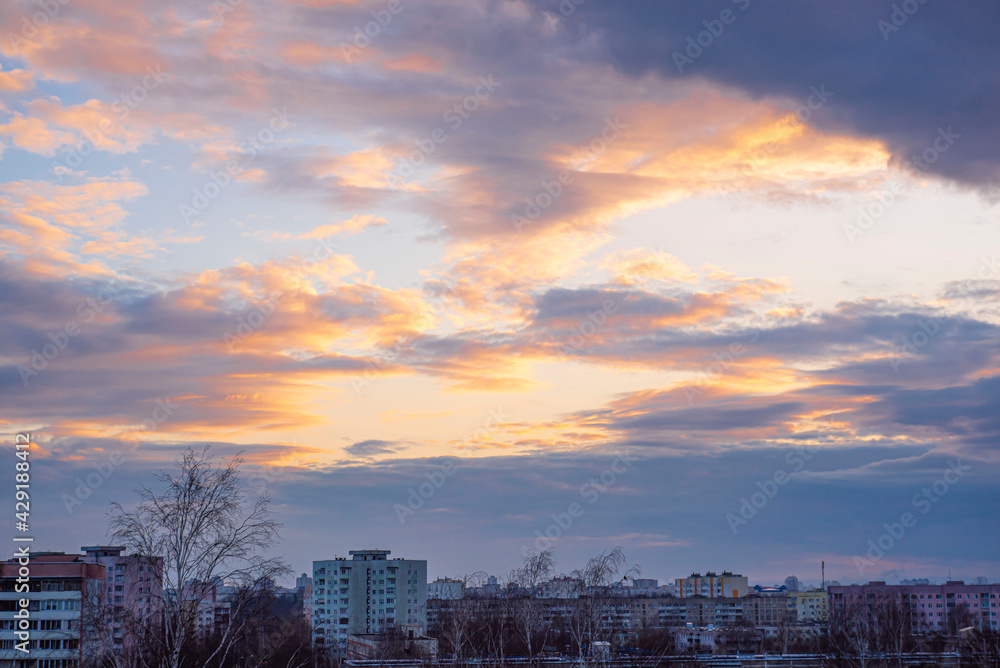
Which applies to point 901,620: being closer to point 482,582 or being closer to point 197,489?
point 482,582

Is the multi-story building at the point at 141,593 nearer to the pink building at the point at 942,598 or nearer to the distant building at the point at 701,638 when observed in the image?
the distant building at the point at 701,638

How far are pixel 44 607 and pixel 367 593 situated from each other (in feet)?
251

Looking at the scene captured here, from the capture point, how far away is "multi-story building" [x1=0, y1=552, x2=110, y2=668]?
65.3 metres

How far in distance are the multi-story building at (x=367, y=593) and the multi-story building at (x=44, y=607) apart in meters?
70.5

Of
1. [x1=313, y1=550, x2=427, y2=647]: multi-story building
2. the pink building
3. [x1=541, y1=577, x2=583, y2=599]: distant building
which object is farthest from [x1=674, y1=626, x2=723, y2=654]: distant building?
[x1=541, y1=577, x2=583, y2=599]: distant building

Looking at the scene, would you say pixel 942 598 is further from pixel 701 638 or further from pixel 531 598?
pixel 531 598

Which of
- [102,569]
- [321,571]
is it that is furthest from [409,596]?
[102,569]

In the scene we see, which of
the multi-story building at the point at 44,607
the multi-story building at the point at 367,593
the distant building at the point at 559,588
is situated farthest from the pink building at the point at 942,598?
the multi-story building at the point at 44,607

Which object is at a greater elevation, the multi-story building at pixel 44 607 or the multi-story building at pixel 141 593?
the multi-story building at pixel 141 593

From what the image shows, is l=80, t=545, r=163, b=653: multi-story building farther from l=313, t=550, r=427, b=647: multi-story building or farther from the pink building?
the pink building

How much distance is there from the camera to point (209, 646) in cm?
3266

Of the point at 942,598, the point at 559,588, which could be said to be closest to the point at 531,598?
the point at 559,588

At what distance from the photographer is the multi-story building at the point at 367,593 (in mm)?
141750

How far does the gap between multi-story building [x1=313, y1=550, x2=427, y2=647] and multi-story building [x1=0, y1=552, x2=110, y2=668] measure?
Result: 7046 centimetres
